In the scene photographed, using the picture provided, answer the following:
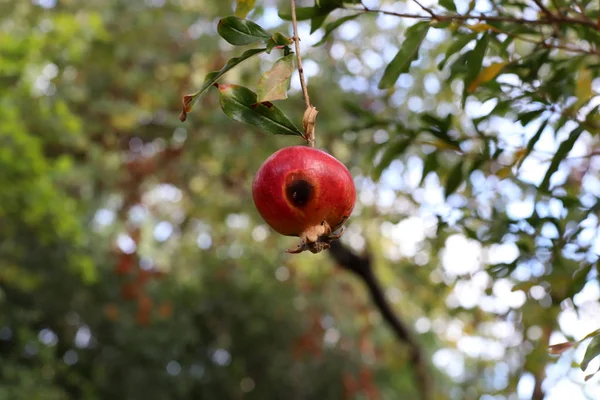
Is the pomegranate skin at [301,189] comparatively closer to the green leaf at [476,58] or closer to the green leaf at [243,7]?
the green leaf at [243,7]

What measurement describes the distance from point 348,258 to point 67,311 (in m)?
2.56

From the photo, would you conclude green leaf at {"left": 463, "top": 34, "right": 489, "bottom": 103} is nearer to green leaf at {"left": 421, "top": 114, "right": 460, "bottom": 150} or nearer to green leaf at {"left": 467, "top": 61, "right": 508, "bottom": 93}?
green leaf at {"left": 467, "top": 61, "right": 508, "bottom": 93}

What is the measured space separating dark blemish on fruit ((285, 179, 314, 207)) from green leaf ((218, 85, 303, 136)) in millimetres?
88

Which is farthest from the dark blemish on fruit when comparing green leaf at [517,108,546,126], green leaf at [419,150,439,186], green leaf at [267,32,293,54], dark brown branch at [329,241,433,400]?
dark brown branch at [329,241,433,400]

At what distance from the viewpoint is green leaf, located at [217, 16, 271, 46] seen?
2.31 feet

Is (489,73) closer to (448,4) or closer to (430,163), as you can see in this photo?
(448,4)

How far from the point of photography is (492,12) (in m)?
1.09

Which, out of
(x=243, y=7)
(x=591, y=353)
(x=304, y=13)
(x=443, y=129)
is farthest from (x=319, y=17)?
(x=591, y=353)

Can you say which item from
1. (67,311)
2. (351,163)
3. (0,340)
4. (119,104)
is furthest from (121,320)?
(351,163)

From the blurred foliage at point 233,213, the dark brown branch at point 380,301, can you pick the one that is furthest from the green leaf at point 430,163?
the dark brown branch at point 380,301

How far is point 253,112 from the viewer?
2.21 feet

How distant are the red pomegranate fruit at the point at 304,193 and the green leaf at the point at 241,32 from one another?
17 centimetres

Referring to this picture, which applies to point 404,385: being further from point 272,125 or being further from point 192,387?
point 272,125

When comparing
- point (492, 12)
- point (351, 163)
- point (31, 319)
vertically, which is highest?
point (492, 12)
